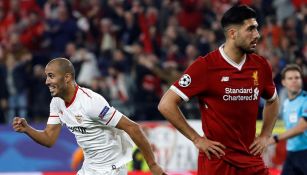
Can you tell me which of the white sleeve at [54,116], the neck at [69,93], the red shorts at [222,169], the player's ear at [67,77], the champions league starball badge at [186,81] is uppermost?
the champions league starball badge at [186,81]

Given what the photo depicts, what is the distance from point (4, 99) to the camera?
15.6 meters

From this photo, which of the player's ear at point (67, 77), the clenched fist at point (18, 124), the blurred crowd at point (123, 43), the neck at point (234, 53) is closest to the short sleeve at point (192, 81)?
the neck at point (234, 53)

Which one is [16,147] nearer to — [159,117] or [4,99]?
[4,99]

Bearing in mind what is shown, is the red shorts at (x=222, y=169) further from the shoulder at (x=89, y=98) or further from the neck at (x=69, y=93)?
the neck at (x=69, y=93)

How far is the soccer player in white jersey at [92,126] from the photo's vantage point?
7461 millimetres

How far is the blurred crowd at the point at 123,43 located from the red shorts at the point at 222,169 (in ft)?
25.8

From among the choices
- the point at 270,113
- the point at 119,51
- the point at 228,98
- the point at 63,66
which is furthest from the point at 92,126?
the point at 119,51

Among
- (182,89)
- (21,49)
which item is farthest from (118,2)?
(182,89)

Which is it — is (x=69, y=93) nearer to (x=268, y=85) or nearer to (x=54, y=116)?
(x=54, y=116)

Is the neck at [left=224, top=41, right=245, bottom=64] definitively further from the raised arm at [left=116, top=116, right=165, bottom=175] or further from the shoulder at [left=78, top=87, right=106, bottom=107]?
the shoulder at [left=78, top=87, right=106, bottom=107]

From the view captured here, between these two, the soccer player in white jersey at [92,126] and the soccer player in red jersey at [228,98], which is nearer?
the soccer player in red jersey at [228,98]

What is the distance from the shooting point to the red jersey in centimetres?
664

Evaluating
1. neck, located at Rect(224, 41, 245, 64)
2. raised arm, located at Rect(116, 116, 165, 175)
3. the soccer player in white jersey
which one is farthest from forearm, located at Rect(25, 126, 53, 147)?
neck, located at Rect(224, 41, 245, 64)

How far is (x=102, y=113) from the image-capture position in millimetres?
7480
